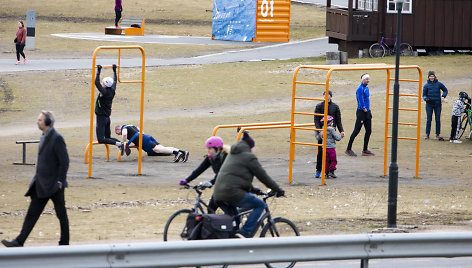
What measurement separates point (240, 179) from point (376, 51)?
28037mm

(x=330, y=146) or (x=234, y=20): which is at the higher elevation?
(x=234, y=20)

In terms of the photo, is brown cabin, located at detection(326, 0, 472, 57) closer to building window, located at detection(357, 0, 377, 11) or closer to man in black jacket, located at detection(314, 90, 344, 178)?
building window, located at detection(357, 0, 377, 11)

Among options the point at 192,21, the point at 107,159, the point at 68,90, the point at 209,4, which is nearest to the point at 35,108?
the point at 68,90

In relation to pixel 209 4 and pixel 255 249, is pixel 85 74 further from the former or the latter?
pixel 209 4

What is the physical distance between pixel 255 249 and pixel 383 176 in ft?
33.2

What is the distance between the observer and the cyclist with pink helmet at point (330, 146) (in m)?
16.8

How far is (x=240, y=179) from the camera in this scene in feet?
32.0

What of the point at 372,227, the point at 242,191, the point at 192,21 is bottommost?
A: the point at 372,227

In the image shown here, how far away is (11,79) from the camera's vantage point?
3002cm

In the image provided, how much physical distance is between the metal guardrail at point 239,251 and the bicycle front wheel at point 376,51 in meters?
28.7

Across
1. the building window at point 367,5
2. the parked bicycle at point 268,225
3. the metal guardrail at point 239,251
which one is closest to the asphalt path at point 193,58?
the building window at point 367,5

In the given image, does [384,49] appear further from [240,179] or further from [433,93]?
[240,179]

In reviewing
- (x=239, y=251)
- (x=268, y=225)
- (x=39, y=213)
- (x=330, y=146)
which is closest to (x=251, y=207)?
(x=268, y=225)

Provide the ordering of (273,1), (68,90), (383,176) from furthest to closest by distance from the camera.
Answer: (273,1) < (68,90) < (383,176)
